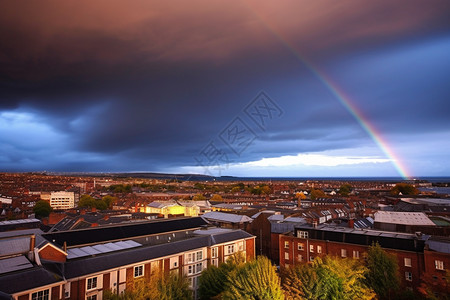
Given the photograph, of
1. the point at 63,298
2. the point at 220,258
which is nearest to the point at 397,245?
the point at 220,258

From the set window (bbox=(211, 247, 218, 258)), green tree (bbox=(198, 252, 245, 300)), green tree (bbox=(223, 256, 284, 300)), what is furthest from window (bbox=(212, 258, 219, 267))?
green tree (bbox=(223, 256, 284, 300))

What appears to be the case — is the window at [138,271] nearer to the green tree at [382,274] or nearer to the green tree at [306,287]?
the green tree at [306,287]

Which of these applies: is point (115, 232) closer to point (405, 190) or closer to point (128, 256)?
point (128, 256)

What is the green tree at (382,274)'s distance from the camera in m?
29.9

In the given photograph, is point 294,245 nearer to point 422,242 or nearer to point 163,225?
point 422,242

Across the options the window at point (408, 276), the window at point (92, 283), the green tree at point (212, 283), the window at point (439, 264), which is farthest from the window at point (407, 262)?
the window at point (92, 283)

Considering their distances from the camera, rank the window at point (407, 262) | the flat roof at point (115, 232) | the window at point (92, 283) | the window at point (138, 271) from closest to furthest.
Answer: the window at point (92, 283), the window at point (138, 271), the flat roof at point (115, 232), the window at point (407, 262)

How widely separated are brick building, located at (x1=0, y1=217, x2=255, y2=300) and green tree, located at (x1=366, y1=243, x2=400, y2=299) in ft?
62.9

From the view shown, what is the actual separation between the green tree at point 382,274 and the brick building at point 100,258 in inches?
755

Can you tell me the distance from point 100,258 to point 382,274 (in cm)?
2971

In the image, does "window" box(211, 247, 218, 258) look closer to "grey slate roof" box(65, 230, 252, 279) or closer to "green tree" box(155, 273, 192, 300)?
"grey slate roof" box(65, 230, 252, 279)

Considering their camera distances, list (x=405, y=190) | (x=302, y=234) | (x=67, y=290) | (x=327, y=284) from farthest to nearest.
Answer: (x=405, y=190) < (x=302, y=234) < (x=67, y=290) < (x=327, y=284)

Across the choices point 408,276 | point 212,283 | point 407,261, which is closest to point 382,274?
point 407,261

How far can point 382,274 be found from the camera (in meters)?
30.0
